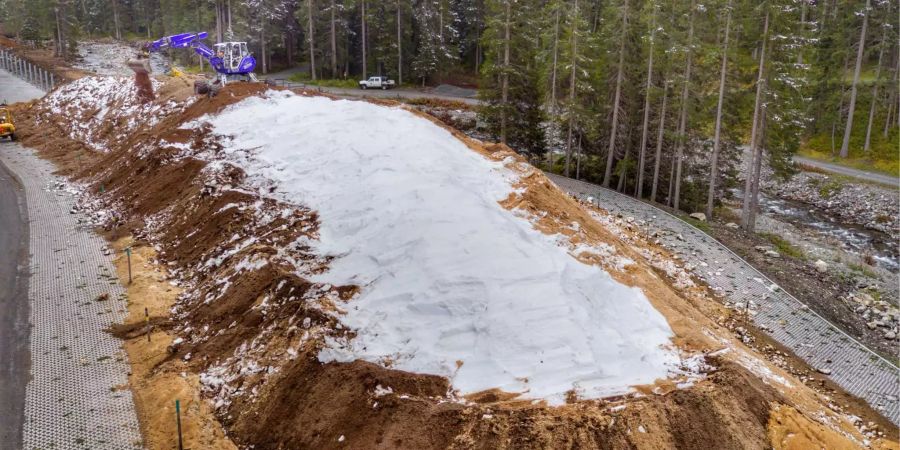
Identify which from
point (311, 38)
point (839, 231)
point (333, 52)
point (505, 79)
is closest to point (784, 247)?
point (839, 231)

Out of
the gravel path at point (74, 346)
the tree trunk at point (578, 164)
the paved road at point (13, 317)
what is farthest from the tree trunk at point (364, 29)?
the gravel path at point (74, 346)

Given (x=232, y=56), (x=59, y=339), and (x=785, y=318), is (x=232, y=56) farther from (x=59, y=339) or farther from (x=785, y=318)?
(x=785, y=318)

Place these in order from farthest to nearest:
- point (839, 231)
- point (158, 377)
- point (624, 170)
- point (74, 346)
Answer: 1. point (839, 231)
2. point (624, 170)
3. point (74, 346)
4. point (158, 377)

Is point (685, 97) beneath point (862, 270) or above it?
above

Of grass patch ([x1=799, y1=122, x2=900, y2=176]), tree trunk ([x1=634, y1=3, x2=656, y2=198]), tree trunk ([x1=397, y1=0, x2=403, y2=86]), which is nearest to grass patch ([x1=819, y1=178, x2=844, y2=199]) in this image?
grass patch ([x1=799, y1=122, x2=900, y2=176])

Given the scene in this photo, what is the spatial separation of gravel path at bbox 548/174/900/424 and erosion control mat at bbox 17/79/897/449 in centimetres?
131

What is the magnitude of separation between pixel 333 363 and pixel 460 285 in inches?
115

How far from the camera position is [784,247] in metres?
25.5

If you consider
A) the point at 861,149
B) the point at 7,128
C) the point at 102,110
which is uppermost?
the point at 102,110

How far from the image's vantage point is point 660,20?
87.1ft

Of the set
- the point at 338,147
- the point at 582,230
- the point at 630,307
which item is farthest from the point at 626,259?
the point at 338,147

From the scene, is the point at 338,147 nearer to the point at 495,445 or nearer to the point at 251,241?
the point at 251,241

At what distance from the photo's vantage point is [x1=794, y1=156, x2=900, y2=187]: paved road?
3743cm

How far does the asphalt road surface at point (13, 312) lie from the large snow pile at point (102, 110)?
5905 millimetres
